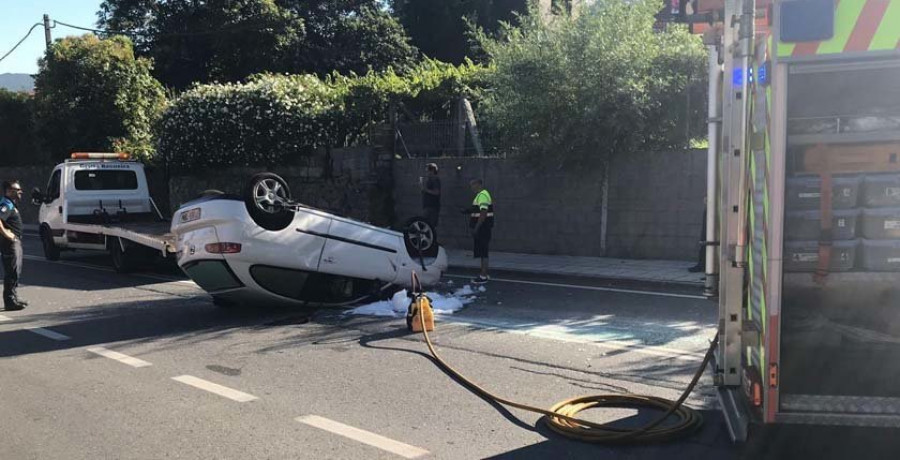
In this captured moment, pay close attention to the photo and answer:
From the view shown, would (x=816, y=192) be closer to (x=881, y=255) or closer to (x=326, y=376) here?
(x=881, y=255)

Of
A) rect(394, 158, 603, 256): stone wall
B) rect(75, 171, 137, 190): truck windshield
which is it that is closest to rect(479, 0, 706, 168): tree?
rect(394, 158, 603, 256): stone wall

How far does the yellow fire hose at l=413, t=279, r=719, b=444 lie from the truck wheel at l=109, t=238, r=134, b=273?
952cm

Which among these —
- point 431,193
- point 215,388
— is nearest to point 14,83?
point 431,193

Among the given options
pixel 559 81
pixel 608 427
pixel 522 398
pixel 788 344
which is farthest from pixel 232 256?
pixel 559 81

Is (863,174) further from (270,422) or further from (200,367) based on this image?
(200,367)

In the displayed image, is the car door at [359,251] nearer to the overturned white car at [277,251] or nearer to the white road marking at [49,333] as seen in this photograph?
the overturned white car at [277,251]

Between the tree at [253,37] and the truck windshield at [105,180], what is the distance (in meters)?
20.4

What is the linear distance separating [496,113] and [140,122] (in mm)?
16706

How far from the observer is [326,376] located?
6.19m

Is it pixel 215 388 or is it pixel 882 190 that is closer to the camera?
pixel 882 190

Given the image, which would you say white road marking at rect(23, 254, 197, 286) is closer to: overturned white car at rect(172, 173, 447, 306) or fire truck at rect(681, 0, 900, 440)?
overturned white car at rect(172, 173, 447, 306)

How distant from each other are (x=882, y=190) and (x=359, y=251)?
5.98 m

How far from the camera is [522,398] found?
550cm

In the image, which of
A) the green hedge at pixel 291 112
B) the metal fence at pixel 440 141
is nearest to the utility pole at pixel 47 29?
the green hedge at pixel 291 112
